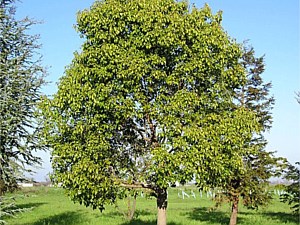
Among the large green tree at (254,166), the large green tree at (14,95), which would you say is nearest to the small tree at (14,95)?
the large green tree at (14,95)

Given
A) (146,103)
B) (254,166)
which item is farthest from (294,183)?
(146,103)

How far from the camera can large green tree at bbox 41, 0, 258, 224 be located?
47.2 feet

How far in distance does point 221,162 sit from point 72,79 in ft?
18.2

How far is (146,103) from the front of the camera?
1491cm

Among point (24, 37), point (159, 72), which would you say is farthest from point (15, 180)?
point (159, 72)

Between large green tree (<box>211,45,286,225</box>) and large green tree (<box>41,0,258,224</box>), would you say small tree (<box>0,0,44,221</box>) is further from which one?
large green tree (<box>211,45,286,225</box>)

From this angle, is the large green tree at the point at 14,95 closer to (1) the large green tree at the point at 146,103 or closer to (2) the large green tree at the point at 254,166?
(1) the large green tree at the point at 146,103

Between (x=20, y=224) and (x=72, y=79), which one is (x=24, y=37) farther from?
(x=20, y=224)

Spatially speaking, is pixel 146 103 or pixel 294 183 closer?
pixel 146 103

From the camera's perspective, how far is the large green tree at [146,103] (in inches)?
566

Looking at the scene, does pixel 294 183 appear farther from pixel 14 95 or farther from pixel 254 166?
pixel 14 95

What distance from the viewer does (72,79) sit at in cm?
1543

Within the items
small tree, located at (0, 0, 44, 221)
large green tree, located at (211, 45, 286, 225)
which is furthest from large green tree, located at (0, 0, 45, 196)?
large green tree, located at (211, 45, 286, 225)

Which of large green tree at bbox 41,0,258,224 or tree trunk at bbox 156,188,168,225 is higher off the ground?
large green tree at bbox 41,0,258,224
